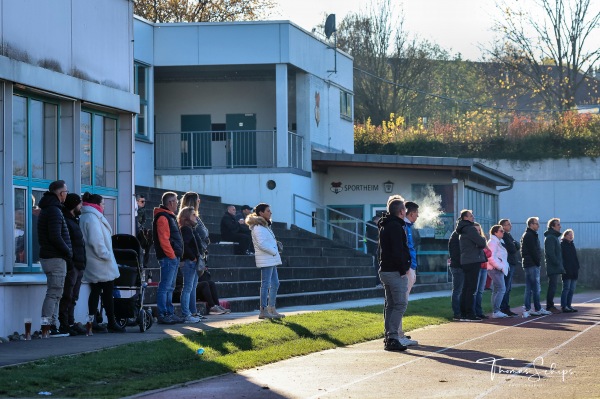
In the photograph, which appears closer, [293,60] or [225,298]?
[225,298]

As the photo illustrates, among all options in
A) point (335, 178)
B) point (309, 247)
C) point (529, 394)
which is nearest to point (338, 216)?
point (335, 178)

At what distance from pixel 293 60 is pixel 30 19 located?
19.5m

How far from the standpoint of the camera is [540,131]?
5594 cm

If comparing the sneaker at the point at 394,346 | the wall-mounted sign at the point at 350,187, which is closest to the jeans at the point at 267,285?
the sneaker at the point at 394,346

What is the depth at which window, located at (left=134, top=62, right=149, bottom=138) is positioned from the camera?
3550 centimetres

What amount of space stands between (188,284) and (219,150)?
784 inches

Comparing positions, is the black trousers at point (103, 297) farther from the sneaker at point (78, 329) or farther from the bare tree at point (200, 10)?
the bare tree at point (200, 10)

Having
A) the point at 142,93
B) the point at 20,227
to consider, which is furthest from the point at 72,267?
the point at 142,93

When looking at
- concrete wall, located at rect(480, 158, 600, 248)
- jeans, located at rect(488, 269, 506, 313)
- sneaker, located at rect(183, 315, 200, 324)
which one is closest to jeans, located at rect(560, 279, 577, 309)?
jeans, located at rect(488, 269, 506, 313)

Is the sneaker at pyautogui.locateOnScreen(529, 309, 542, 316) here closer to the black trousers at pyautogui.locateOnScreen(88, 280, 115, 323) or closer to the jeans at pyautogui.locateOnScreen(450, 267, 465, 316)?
the jeans at pyautogui.locateOnScreen(450, 267, 465, 316)

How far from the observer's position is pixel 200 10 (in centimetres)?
5903

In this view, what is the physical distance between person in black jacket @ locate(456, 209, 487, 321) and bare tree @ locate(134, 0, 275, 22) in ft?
121

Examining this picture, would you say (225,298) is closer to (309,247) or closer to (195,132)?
(309,247)

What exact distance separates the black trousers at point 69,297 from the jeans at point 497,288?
9647 mm
